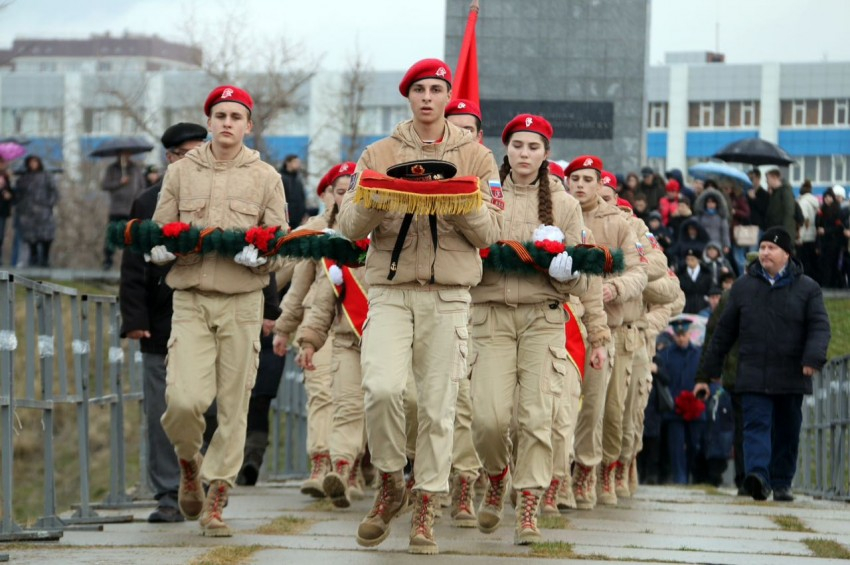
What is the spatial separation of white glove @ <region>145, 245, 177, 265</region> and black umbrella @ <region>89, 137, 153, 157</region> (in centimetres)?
1905

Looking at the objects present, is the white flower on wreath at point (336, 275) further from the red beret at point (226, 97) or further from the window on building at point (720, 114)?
the window on building at point (720, 114)

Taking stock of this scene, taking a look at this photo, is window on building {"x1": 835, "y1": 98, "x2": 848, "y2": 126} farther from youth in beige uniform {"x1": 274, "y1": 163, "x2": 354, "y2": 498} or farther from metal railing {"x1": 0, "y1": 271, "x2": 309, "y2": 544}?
metal railing {"x1": 0, "y1": 271, "x2": 309, "y2": 544}

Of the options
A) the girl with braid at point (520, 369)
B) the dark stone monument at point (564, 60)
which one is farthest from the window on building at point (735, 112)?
the girl with braid at point (520, 369)

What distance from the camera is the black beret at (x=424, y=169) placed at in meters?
8.87

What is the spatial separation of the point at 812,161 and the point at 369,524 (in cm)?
8466

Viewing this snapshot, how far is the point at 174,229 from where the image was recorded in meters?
10.1

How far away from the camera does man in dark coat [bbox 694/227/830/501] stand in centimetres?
1471

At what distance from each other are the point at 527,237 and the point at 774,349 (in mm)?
4931

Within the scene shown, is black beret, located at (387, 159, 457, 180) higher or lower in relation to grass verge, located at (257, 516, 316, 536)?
higher

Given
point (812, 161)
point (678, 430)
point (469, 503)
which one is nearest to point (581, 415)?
point (469, 503)

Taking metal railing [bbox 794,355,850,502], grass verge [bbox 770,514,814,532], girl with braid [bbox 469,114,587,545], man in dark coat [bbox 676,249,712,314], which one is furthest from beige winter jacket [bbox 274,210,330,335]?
man in dark coat [bbox 676,249,712,314]

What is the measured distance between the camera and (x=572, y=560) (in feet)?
29.3

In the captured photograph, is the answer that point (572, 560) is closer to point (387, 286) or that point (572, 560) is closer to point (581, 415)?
point (387, 286)

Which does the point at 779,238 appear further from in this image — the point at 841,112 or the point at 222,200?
the point at 841,112
